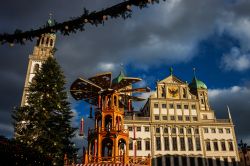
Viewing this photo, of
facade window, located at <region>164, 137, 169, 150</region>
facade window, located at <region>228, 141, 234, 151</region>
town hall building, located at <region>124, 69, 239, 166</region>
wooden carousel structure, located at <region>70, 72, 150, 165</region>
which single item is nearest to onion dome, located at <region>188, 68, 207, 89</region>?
town hall building, located at <region>124, 69, 239, 166</region>

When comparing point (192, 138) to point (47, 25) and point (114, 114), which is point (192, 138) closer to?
point (114, 114)

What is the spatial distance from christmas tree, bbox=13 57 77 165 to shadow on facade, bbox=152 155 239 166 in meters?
27.0

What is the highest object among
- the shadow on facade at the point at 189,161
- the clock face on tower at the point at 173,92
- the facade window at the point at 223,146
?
the clock face on tower at the point at 173,92

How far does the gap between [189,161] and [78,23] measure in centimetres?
5305

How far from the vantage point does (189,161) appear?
5325 cm

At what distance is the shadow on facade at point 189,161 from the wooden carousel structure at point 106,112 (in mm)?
23092

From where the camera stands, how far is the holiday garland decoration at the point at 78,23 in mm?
4551

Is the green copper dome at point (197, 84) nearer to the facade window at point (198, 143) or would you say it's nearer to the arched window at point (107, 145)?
the facade window at point (198, 143)

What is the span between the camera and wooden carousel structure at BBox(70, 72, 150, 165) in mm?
26434

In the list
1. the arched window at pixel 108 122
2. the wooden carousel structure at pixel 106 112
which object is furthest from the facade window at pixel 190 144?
the arched window at pixel 108 122

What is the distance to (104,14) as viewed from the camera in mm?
4816

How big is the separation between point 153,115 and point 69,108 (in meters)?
28.9

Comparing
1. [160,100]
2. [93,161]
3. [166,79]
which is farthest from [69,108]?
[166,79]

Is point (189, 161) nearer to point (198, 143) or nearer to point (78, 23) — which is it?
point (198, 143)
